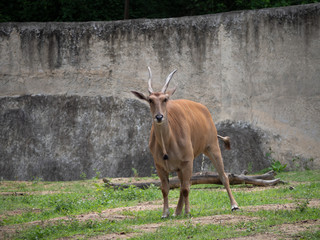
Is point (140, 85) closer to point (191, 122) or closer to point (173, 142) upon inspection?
point (191, 122)

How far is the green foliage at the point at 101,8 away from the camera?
17.8m

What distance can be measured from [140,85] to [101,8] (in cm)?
586

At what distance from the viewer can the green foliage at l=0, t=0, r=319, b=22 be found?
17.8 m

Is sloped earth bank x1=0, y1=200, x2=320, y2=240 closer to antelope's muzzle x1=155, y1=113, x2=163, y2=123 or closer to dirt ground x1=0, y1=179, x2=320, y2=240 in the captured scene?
dirt ground x1=0, y1=179, x2=320, y2=240

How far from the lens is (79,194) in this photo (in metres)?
9.99

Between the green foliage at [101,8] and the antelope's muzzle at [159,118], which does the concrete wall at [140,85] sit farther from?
the antelope's muzzle at [159,118]

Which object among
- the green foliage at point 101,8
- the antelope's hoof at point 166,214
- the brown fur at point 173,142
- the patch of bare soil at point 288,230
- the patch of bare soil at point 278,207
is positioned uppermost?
the green foliage at point 101,8

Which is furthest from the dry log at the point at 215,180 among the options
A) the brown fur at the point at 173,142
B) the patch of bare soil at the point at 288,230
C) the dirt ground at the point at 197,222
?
the patch of bare soil at the point at 288,230

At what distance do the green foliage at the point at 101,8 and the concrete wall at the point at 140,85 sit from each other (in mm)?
4170

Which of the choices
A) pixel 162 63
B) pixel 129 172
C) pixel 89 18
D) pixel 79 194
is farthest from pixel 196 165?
pixel 89 18

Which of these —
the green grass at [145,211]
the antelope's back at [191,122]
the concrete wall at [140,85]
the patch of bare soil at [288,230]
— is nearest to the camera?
the patch of bare soil at [288,230]

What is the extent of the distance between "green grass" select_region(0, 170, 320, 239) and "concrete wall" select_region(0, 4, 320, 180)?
133 centimetres

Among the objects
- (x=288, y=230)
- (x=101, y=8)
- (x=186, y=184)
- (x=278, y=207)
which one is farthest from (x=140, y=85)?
(x=288, y=230)

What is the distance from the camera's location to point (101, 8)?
1831 centimetres
